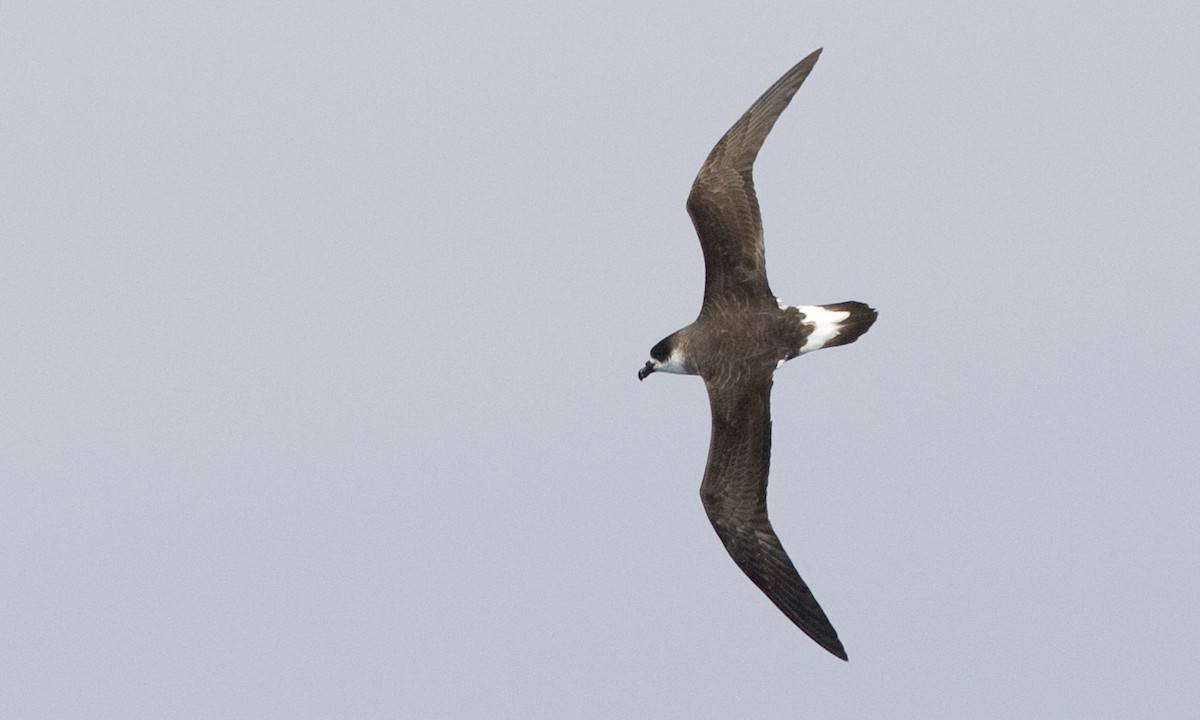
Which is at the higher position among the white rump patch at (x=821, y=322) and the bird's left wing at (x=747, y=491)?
the white rump patch at (x=821, y=322)

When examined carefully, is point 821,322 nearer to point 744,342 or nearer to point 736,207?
point 744,342

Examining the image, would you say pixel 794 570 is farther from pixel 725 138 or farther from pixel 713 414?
pixel 725 138

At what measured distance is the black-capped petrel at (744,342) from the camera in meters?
17.6

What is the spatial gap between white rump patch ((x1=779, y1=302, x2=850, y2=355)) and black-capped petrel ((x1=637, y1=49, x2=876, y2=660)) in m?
0.01

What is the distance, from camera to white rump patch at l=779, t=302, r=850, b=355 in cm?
1786

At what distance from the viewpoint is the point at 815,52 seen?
751 inches

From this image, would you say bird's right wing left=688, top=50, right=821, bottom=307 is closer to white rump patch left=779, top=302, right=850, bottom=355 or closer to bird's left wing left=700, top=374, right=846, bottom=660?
white rump patch left=779, top=302, right=850, bottom=355

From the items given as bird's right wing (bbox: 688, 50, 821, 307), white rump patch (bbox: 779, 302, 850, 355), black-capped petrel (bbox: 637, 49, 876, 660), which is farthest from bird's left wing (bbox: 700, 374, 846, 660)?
bird's right wing (bbox: 688, 50, 821, 307)

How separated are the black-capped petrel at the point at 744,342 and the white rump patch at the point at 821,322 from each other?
11 mm

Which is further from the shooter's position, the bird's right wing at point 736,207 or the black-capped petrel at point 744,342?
the bird's right wing at point 736,207

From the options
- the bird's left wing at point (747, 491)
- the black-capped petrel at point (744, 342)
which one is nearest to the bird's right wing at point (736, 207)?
the black-capped petrel at point (744, 342)

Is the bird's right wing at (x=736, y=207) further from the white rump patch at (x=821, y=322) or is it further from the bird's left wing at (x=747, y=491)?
the bird's left wing at (x=747, y=491)

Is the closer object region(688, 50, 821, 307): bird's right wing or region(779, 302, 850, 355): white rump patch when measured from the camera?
region(779, 302, 850, 355): white rump patch

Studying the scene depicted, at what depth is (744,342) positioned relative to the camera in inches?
714
